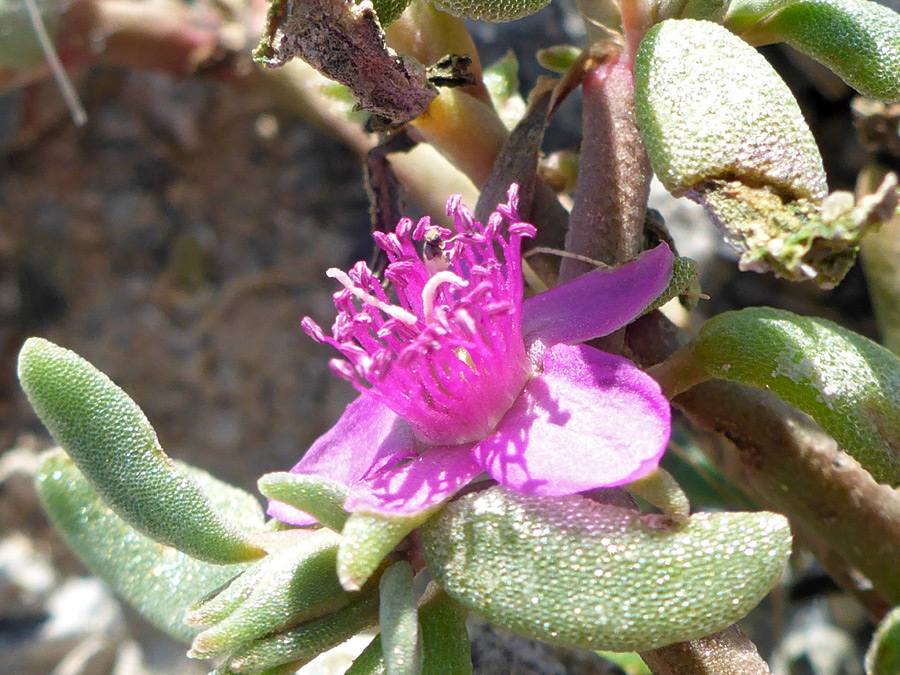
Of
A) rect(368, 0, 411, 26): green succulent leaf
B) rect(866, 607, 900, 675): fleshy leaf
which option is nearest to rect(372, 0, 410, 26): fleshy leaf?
rect(368, 0, 411, 26): green succulent leaf

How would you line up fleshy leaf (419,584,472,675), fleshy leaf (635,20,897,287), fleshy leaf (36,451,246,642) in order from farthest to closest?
fleshy leaf (36,451,246,642)
fleshy leaf (419,584,472,675)
fleshy leaf (635,20,897,287)

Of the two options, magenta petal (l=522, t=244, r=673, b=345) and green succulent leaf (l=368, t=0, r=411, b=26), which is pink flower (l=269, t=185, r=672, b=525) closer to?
magenta petal (l=522, t=244, r=673, b=345)

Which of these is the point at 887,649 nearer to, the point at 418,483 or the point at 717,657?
the point at 717,657

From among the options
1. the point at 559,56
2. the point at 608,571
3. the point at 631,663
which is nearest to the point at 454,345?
the point at 608,571

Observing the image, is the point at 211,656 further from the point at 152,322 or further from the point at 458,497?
the point at 152,322

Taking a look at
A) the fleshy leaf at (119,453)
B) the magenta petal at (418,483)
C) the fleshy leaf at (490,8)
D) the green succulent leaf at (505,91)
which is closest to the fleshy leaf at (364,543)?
the magenta petal at (418,483)

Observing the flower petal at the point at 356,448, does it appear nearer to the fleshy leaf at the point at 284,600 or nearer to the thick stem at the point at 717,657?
the fleshy leaf at the point at 284,600

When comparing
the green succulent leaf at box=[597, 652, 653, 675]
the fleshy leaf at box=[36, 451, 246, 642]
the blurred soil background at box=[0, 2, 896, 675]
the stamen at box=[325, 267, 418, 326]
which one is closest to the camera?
the stamen at box=[325, 267, 418, 326]
